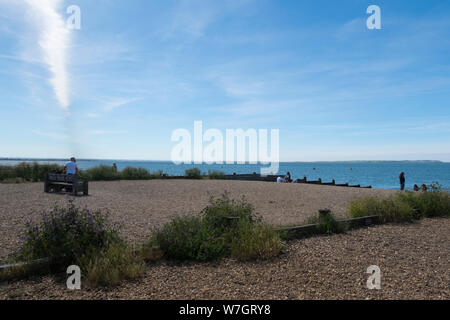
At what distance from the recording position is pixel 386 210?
818 cm

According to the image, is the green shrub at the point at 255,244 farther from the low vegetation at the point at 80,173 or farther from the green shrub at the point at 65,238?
the low vegetation at the point at 80,173

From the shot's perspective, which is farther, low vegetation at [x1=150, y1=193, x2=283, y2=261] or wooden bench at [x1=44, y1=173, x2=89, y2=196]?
wooden bench at [x1=44, y1=173, x2=89, y2=196]

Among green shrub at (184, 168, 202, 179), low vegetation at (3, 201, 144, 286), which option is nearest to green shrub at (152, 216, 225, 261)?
low vegetation at (3, 201, 144, 286)

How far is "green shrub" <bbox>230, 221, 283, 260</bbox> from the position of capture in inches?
197

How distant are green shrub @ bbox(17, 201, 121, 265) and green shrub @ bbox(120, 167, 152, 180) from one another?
17027 millimetres

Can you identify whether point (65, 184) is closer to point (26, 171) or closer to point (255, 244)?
A: point (26, 171)

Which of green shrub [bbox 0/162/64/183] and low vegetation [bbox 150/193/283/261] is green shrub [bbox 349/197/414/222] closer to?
low vegetation [bbox 150/193/283/261]

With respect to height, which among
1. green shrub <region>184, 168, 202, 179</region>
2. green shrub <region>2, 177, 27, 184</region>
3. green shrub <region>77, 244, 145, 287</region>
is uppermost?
green shrub <region>184, 168, 202, 179</region>

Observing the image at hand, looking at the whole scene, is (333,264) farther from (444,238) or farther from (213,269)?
(444,238)

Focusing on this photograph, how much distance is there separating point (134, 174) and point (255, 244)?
1804 cm

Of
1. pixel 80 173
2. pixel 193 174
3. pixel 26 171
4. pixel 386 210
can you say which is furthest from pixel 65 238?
pixel 193 174
